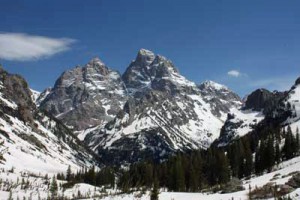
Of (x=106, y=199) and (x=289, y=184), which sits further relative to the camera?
(x=106, y=199)

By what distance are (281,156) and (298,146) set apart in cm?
1030

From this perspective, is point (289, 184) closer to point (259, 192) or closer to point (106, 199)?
point (259, 192)

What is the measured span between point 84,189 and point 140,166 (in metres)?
87.3

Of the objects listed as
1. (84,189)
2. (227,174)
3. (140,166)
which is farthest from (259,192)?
(140,166)

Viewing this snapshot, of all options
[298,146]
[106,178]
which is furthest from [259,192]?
[106,178]

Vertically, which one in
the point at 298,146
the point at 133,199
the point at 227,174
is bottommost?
the point at 133,199

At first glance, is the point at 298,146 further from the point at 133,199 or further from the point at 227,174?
the point at 133,199

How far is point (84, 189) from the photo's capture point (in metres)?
86.1

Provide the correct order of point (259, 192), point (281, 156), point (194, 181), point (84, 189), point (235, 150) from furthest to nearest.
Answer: point (235, 150) < point (281, 156) < point (194, 181) < point (84, 189) < point (259, 192)

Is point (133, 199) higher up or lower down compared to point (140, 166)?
lower down

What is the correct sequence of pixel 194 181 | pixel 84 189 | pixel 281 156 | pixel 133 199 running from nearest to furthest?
pixel 133 199 < pixel 84 189 < pixel 194 181 < pixel 281 156

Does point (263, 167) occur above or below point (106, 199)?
above

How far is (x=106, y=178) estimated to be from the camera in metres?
184

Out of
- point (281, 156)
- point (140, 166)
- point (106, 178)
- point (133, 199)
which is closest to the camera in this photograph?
point (133, 199)
